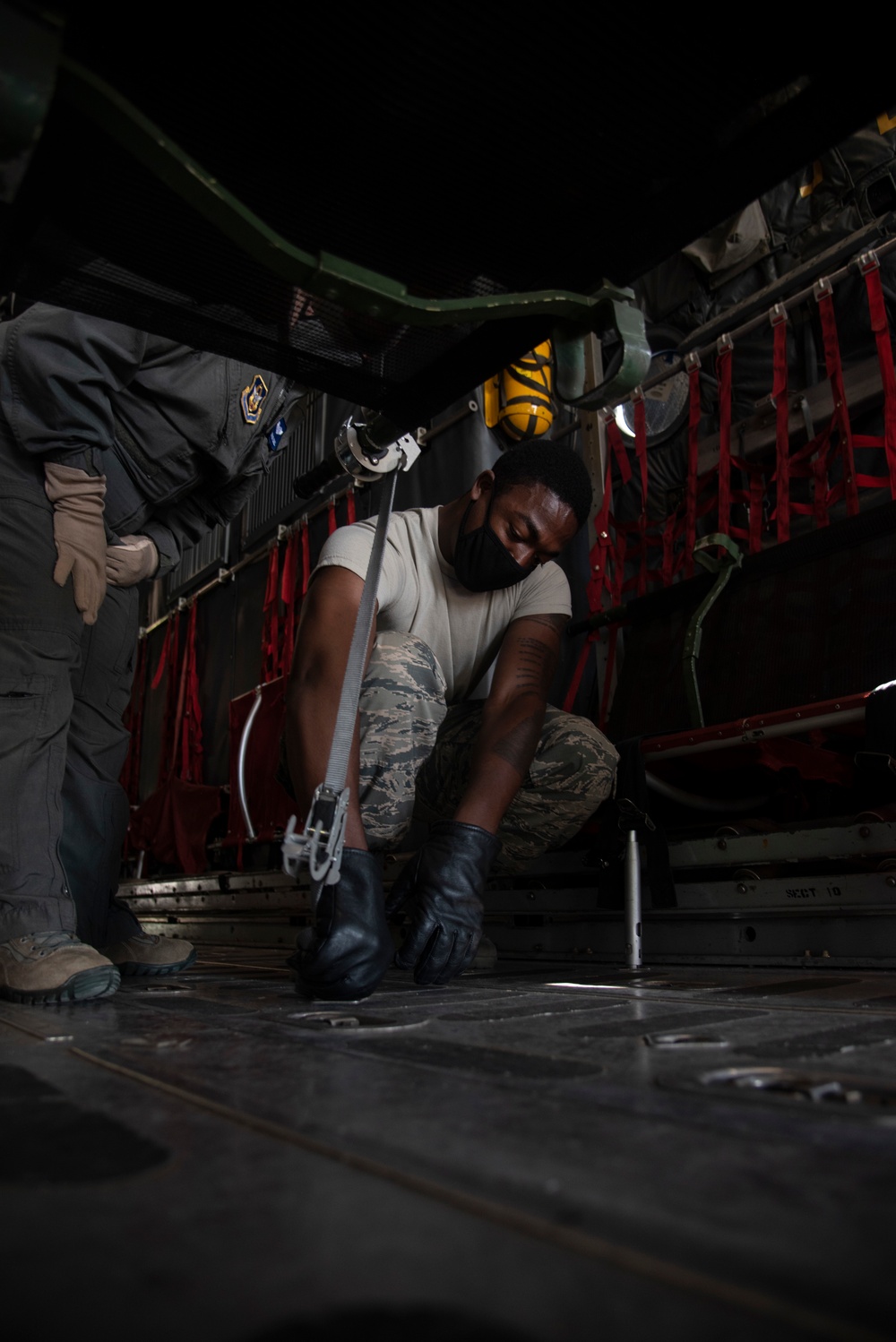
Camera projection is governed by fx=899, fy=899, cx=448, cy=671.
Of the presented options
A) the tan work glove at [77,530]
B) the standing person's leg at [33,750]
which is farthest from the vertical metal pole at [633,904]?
the tan work glove at [77,530]

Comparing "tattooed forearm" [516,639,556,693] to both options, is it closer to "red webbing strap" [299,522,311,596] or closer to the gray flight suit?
the gray flight suit

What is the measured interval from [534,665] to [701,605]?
73cm

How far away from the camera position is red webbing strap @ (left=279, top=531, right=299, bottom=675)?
4.72 m

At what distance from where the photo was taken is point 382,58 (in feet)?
2.49

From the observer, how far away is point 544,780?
2197 mm

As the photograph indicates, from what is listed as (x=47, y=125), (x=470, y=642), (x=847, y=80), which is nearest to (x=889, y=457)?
(x=470, y=642)

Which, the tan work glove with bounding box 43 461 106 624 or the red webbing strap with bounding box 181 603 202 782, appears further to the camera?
the red webbing strap with bounding box 181 603 202 782

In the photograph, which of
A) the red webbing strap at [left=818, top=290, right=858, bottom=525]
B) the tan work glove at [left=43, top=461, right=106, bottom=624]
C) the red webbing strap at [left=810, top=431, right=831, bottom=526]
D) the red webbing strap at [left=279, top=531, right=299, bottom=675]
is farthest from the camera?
the red webbing strap at [left=279, top=531, right=299, bottom=675]

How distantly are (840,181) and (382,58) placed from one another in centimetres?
342

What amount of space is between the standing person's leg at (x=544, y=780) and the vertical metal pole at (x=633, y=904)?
7.5 inches

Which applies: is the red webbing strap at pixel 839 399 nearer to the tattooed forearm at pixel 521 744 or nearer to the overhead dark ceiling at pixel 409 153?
the tattooed forearm at pixel 521 744

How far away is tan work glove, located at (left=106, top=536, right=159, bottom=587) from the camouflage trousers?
0.56 metres

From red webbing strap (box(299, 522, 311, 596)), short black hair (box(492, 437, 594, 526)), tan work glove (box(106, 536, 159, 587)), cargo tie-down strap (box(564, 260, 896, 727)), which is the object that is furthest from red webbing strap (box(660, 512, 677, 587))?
red webbing strap (box(299, 522, 311, 596))

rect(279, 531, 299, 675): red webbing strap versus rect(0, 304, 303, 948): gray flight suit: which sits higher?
rect(279, 531, 299, 675): red webbing strap
